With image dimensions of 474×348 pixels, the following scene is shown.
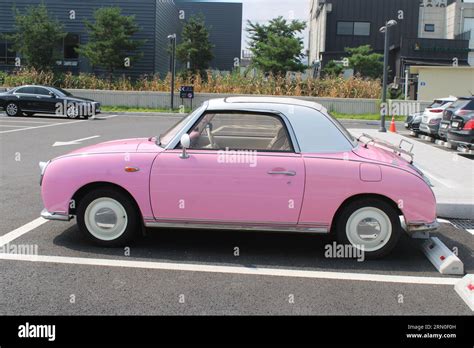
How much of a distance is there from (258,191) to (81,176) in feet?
5.80

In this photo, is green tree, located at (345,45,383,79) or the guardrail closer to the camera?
the guardrail

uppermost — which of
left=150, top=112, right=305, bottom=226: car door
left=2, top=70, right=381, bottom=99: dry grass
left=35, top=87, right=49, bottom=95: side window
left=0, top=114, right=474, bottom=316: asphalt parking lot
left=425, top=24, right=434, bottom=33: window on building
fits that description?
left=425, top=24, right=434, bottom=33: window on building

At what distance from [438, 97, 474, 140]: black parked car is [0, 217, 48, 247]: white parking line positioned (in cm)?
→ 1129

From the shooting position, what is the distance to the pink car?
5223mm

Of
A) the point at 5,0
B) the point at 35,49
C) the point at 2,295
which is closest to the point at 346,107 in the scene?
the point at 35,49

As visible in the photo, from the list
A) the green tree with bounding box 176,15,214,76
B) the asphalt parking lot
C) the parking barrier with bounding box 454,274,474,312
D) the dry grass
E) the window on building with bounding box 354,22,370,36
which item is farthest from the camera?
the window on building with bounding box 354,22,370,36

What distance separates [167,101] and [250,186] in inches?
1057

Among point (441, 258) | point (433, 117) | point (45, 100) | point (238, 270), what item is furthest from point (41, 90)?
point (441, 258)

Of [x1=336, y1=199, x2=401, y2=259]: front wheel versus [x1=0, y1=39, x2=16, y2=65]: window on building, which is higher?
[x1=0, y1=39, x2=16, y2=65]: window on building

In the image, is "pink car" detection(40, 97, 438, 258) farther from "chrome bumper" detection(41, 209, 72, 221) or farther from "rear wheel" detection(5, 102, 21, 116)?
"rear wheel" detection(5, 102, 21, 116)

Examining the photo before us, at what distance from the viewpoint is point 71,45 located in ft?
124

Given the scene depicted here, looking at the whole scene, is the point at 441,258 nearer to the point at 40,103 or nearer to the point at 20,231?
the point at 20,231

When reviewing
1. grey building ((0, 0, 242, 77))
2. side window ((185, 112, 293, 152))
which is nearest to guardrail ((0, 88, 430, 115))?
grey building ((0, 0, 242, 77))
